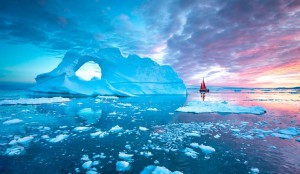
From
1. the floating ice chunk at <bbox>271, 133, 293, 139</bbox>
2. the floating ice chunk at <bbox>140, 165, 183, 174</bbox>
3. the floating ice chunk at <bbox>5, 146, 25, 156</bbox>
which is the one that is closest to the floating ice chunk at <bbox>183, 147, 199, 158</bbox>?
the floating ice chunk at <bbox>140, 165, 183, 174</bbox>

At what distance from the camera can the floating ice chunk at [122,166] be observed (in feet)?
9.89

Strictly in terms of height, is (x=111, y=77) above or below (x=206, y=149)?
above

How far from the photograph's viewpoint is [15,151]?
3.73m

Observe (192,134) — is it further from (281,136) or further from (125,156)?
(281,136)

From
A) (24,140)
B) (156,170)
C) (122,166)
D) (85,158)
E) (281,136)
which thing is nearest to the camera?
(156,170)

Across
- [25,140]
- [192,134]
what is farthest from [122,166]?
[25,140]

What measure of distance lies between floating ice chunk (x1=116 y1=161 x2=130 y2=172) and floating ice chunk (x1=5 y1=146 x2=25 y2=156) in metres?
2.49

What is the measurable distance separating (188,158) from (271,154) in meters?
2.10

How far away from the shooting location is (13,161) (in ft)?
10.7

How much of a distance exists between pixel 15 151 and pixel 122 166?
110 inches

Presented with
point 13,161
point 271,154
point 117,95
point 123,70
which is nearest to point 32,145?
point 13,161

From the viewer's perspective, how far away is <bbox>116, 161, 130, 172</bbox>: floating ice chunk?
3014 mm

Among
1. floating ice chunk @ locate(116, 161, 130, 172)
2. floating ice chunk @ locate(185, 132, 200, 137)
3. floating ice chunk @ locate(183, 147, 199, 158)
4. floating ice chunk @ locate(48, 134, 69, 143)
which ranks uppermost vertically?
floating ice chunk @ locate(185, 132, 200, 137)

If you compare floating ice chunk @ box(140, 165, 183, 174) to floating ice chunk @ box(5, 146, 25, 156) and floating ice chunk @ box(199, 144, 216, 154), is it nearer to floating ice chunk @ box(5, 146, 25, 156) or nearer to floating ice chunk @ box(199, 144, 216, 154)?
floating ice chunk @ box(199, 144, 216, 154)
